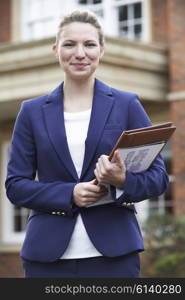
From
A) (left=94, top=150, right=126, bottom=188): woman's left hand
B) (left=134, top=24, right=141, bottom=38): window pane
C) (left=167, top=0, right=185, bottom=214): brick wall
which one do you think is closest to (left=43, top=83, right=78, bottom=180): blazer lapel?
(left=94, top=150, right=126, bottom=188): woman's left hand

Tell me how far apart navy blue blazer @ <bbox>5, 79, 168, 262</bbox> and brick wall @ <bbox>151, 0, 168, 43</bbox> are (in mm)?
11563

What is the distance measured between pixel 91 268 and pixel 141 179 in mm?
389

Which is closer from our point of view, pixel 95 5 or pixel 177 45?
pixel 177 45

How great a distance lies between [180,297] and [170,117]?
1170 centimetres

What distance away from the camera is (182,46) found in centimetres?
1377

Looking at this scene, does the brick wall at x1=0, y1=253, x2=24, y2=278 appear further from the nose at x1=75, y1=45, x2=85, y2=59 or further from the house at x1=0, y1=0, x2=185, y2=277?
the nose at x1=75, y1=45, x2=85, y2=59

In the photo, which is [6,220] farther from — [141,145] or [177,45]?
[141,145]

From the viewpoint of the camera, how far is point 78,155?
3.18m

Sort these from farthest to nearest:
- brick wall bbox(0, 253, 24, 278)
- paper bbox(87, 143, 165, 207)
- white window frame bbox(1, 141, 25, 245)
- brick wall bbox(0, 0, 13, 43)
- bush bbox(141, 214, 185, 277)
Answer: brick wall bbox(0, 0, 13, 43) → white window frame bbox(1, 141, 25, 245) → brick wall bbox(0, 253, 24, 278) → bush bbox(141, 214, 185, 277) → paper bbox(87, 143, 165, 207)

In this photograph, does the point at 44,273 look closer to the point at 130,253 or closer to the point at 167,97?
the point at 130,253

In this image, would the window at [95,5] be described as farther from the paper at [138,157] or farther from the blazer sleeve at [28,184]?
the paper at [138,157]

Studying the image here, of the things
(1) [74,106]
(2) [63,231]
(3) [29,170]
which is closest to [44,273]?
(2) [63,231]

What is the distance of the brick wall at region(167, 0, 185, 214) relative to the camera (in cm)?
1355

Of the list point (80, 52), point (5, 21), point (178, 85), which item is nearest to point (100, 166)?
point (80, 52)
